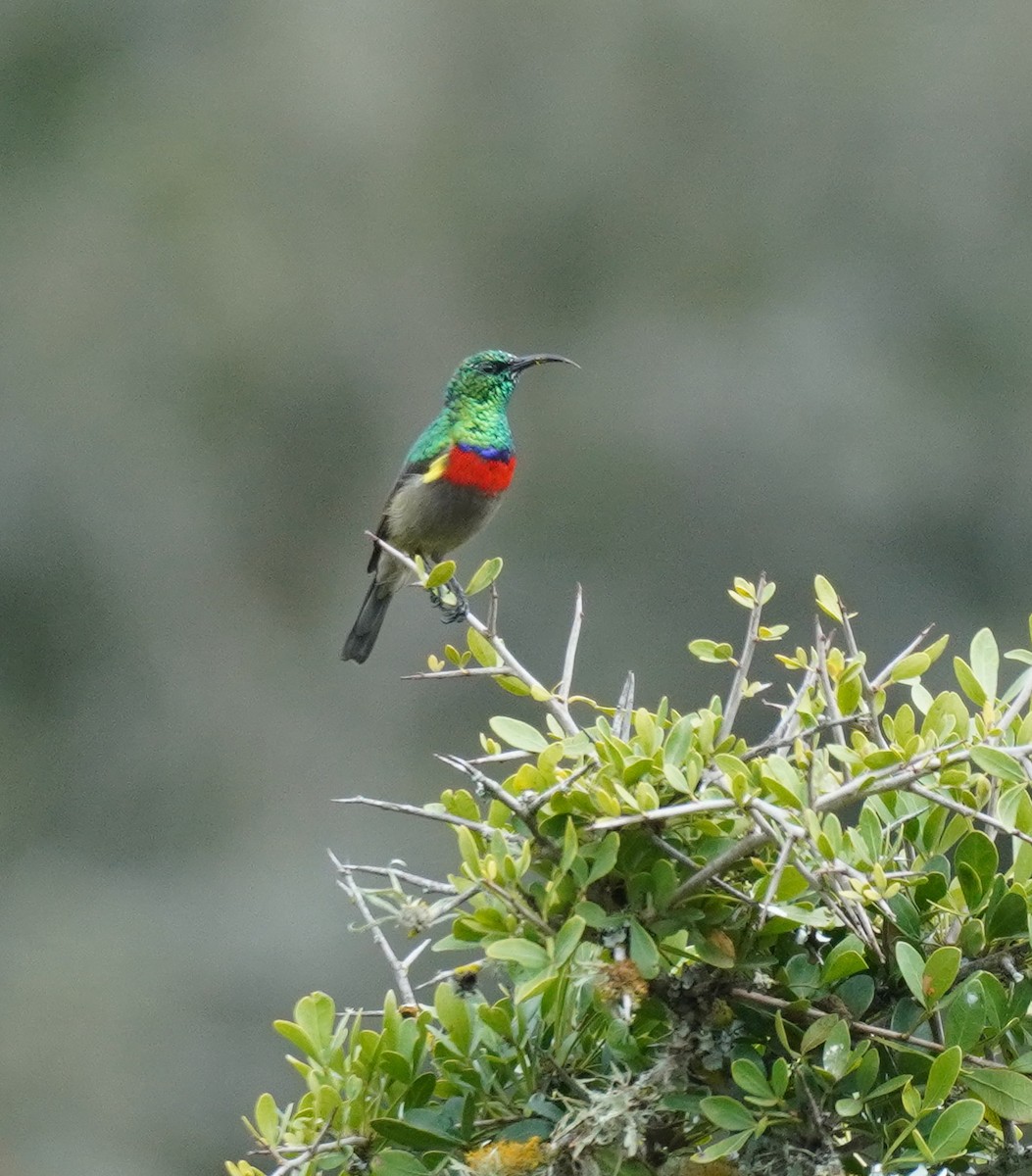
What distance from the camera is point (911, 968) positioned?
888mm

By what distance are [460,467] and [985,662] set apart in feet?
6.32

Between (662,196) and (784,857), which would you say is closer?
(784,857)

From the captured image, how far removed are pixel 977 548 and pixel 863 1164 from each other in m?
4.54

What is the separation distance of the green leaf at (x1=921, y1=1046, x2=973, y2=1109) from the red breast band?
2089 mm

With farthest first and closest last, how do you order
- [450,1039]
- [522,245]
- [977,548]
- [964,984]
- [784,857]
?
[522,245] < [977,548] < [450,1039] < [964,984] < [784,857]

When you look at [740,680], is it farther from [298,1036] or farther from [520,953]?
[298,1036]

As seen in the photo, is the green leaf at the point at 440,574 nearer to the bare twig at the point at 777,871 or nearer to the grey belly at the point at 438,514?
the bare twig at the point at 777,871

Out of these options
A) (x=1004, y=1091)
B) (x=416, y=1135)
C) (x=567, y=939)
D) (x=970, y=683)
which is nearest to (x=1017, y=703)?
(x=970, y=683)

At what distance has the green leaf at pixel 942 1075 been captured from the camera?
2.80 feet

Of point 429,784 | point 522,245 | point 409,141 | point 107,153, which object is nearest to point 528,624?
point 429,784

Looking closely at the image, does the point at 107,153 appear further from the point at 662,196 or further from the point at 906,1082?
the point at 906,1082

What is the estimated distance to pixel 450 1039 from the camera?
102 cm

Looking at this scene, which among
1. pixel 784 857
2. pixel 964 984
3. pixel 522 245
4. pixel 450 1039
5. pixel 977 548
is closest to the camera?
pixel 784 857

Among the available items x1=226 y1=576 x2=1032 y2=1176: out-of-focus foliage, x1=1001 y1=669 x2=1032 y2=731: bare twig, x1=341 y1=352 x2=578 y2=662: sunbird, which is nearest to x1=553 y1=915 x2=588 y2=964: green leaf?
x1=226 y1=576 x2=1032 y2=1176: out-of-focus foliage
